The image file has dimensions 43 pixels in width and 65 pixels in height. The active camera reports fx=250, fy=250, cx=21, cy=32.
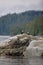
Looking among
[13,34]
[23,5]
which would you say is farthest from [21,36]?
[23,5]

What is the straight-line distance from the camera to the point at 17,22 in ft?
34.2

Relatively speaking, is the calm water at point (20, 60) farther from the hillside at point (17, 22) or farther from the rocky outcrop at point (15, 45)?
the hillside at point (17, 22)

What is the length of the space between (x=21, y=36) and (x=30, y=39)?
0.40 m

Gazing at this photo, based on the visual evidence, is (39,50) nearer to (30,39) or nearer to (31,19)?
(30,39)

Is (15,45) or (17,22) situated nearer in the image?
(15,45)

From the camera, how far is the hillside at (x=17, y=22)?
10.3m

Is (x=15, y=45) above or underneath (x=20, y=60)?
above

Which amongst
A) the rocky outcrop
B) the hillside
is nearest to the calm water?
the rocky outcrop

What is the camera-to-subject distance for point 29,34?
409 inches

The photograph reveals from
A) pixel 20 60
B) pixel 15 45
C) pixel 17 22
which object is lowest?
pixel 20 60

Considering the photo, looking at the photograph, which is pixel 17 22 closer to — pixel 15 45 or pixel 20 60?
pixel 15 45

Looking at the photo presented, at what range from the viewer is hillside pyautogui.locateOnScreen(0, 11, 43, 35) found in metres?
10.3

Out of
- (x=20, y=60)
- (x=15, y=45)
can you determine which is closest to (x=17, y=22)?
(x=15, y=45)

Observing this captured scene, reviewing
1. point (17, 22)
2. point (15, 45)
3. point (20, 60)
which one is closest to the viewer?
point (20, 60)
